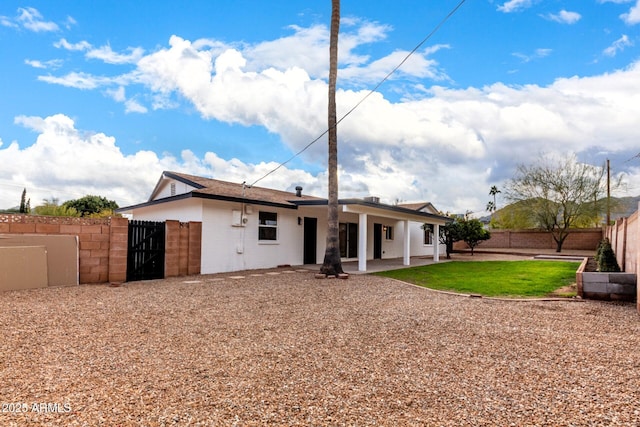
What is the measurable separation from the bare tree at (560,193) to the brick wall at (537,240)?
50.7 inches

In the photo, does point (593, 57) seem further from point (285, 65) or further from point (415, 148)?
point (285, 65)

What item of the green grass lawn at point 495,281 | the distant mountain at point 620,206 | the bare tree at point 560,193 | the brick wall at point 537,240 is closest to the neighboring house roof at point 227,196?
the green grass lawn at point 495,281

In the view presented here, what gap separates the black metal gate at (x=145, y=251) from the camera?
11188 mm

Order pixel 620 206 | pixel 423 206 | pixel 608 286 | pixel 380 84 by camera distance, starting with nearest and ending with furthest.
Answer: pixel 608 286 < pixel 380 84 < pixel 423 206 < pixel 620 206

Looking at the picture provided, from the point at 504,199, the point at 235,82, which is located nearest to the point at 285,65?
the point at 235,82

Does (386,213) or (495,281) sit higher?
(386,213)

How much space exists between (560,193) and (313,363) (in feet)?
99.3

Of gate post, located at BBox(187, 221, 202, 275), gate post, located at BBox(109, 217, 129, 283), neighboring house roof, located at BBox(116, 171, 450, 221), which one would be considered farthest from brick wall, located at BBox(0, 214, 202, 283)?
neighboring house roof, located at BBox(116, 171, 450, 221)

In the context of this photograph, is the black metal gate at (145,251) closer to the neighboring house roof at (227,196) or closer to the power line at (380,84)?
the neighboring house roof at (227,196)

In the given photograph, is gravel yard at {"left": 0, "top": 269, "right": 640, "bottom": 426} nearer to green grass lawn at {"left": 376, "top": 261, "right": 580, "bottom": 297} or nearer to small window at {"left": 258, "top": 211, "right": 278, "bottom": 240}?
green grass lawn at {"left": 376, "top": 261, "right": 580, "bottom": 297}

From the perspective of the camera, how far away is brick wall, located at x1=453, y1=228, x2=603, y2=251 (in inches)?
1152

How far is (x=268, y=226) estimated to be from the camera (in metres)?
15.3

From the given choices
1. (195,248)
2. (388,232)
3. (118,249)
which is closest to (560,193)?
(388,232)

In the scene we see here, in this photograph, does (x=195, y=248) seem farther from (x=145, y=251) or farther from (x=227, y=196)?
(x=227, y=196)
